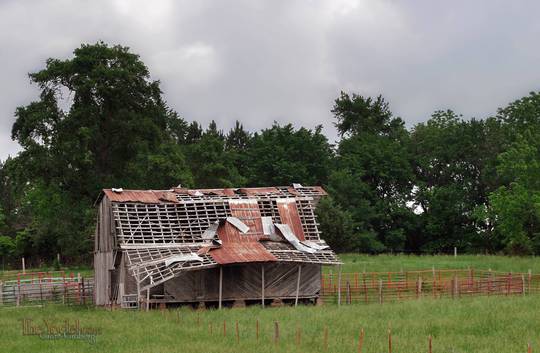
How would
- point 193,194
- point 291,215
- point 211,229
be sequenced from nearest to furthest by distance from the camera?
point 211,229 < point 291,215 < point 193,194

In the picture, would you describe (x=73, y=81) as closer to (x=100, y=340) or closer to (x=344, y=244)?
(x=344, y=244)

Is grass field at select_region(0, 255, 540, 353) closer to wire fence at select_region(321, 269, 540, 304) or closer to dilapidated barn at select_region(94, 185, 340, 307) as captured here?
dilapidated barn at select_region(94, 185, 340, 307)

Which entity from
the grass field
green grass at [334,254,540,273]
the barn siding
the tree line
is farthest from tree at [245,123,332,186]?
the grass field

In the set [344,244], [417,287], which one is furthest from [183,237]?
[344,244]

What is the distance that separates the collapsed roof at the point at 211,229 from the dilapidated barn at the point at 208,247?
5 centimetres

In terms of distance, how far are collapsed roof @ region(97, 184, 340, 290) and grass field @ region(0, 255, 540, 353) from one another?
12.1ft

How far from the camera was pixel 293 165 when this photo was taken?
296 feet

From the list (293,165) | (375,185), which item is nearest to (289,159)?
(293,165)

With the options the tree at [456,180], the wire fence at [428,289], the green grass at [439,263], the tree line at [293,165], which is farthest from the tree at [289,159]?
the wire fence at [428,289]

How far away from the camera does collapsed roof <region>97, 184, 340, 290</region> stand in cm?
4222

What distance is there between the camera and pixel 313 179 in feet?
301

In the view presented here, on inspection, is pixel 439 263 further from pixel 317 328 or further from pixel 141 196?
pixel 317 328

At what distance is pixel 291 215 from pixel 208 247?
228 inches

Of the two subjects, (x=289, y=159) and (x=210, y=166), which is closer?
(x=210, y=166)
